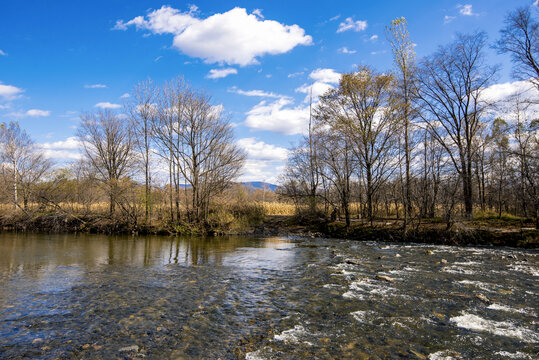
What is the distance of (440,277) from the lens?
378 inches

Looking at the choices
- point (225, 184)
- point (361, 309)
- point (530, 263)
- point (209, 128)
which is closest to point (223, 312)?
point (361, 309)

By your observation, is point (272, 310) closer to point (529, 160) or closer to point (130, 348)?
point (130, 348)

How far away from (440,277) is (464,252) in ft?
21.3

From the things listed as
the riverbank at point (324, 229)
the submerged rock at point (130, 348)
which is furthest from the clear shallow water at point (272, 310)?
the riverbank at point (324, 229)

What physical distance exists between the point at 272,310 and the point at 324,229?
64.4ft

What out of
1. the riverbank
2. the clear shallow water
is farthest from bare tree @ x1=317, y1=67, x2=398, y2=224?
the clear shallow water

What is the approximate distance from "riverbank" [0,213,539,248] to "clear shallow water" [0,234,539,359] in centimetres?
532

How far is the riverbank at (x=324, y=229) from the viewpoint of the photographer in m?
17.4

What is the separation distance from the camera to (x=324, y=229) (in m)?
25.8

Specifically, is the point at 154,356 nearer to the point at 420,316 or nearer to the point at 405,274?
the point at 420,316

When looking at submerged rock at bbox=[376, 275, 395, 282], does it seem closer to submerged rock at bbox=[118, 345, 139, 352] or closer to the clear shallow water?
the clear shallow water

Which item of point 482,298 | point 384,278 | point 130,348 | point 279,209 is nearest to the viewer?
point 130,348

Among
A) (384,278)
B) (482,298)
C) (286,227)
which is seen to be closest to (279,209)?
(286,227)

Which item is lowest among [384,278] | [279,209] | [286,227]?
[286,227]
